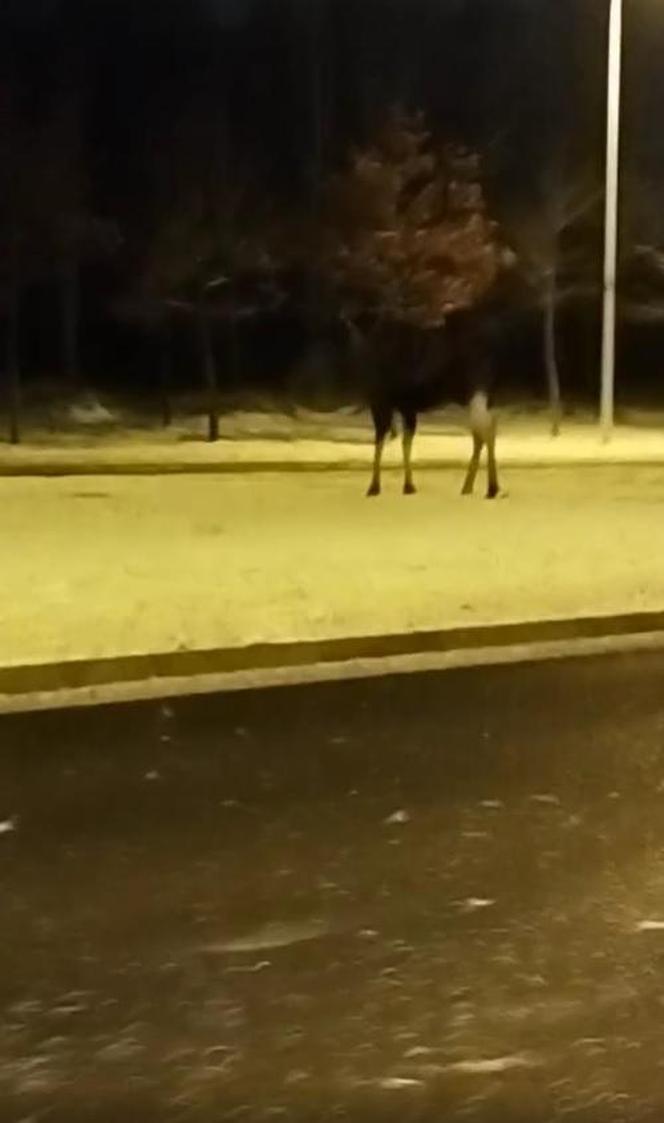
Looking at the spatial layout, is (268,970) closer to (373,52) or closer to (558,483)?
(558,483)

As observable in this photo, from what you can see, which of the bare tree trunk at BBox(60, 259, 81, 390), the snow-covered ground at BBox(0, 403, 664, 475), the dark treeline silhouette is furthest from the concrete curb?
the bare tree trunk at BBox(60, 259, 81, 390)

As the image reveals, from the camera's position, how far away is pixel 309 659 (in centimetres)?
1382

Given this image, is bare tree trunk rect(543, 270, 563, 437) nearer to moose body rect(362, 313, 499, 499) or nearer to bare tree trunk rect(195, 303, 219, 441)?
bare tree trunk rect(195, 303, 219, 441)

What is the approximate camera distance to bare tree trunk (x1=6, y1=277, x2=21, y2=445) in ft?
139

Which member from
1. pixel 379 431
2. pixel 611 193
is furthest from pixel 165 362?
pixel 379 431

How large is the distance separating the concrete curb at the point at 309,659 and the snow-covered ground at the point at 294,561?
0.95 feet

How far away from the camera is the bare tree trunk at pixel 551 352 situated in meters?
43.7

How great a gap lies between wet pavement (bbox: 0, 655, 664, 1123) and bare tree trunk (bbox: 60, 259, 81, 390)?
32765 mm

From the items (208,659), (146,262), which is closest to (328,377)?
(146,262)

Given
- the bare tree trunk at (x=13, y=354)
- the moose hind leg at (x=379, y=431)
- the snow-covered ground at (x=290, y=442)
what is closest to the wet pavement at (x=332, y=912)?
the moose hind leg at (x=379, y=431)

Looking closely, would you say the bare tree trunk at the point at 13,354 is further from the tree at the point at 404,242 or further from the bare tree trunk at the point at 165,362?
the tree at the point at 404,242

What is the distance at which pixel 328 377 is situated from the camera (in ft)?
144

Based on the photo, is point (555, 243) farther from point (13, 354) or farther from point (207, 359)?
point (13, 354)

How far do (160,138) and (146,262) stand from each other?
→ 4233 millimetres
